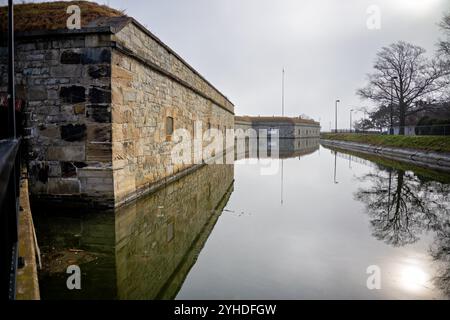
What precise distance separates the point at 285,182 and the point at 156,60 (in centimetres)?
534

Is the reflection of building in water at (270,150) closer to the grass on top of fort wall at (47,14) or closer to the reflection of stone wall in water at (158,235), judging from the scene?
the reflection of stone wall in water at (158,235)

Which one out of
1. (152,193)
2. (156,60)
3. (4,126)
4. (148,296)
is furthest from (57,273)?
(156,60)

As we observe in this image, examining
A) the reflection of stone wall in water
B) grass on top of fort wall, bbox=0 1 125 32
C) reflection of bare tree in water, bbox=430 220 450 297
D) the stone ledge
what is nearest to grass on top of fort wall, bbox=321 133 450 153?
the stone ledge

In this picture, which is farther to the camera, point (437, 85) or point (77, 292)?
point (437, 85)

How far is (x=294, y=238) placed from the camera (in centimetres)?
455

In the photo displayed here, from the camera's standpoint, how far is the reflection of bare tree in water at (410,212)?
4332mm

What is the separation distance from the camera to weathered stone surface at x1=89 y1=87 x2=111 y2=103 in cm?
597

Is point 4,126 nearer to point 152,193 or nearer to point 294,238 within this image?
point 152,193

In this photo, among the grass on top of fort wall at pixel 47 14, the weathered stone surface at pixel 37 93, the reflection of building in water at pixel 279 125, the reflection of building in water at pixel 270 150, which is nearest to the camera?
the weathered stone surface at pixel 37 93

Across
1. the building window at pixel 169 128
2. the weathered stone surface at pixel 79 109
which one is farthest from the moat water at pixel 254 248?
the building window at pixel 169 128

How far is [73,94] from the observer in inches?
239

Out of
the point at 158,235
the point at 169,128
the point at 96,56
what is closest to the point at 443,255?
the point at 158,235

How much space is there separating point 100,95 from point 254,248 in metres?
4.20

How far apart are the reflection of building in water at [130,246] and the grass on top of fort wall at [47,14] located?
405cm
